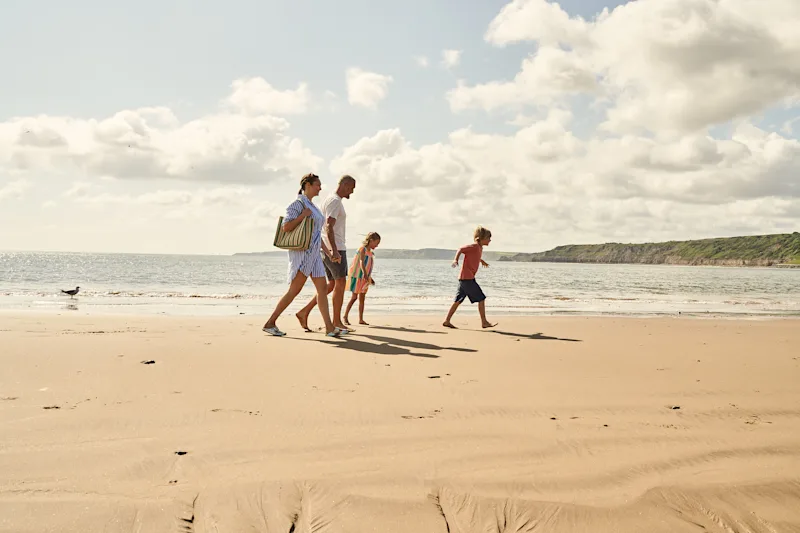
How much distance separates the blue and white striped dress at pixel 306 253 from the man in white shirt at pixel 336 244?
1.45ft

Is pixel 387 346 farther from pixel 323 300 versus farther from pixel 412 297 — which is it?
pixel 412 297

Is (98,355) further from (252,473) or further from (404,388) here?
(252,473)

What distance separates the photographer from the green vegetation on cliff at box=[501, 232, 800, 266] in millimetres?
129875

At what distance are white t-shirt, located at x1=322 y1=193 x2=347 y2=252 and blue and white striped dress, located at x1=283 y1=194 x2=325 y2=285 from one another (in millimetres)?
605

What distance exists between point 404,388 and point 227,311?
28.2ft

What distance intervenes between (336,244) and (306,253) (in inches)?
30.2

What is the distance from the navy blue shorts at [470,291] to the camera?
9188 millimetres

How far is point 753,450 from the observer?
2.80 meters

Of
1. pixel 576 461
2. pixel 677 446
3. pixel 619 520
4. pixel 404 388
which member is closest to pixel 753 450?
pixel 677 446

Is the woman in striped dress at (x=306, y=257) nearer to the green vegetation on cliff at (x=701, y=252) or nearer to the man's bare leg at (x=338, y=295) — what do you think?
the man's bare leg at (x=338, y=295)

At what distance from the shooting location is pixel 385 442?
274 centimetres

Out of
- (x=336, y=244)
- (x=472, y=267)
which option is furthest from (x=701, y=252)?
(x=336, y=244)

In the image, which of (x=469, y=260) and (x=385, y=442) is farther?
(x=469, y=260)

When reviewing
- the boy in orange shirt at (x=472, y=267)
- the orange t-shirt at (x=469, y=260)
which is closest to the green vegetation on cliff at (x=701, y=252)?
the boy in orange shirt at (x=472, y=267)
